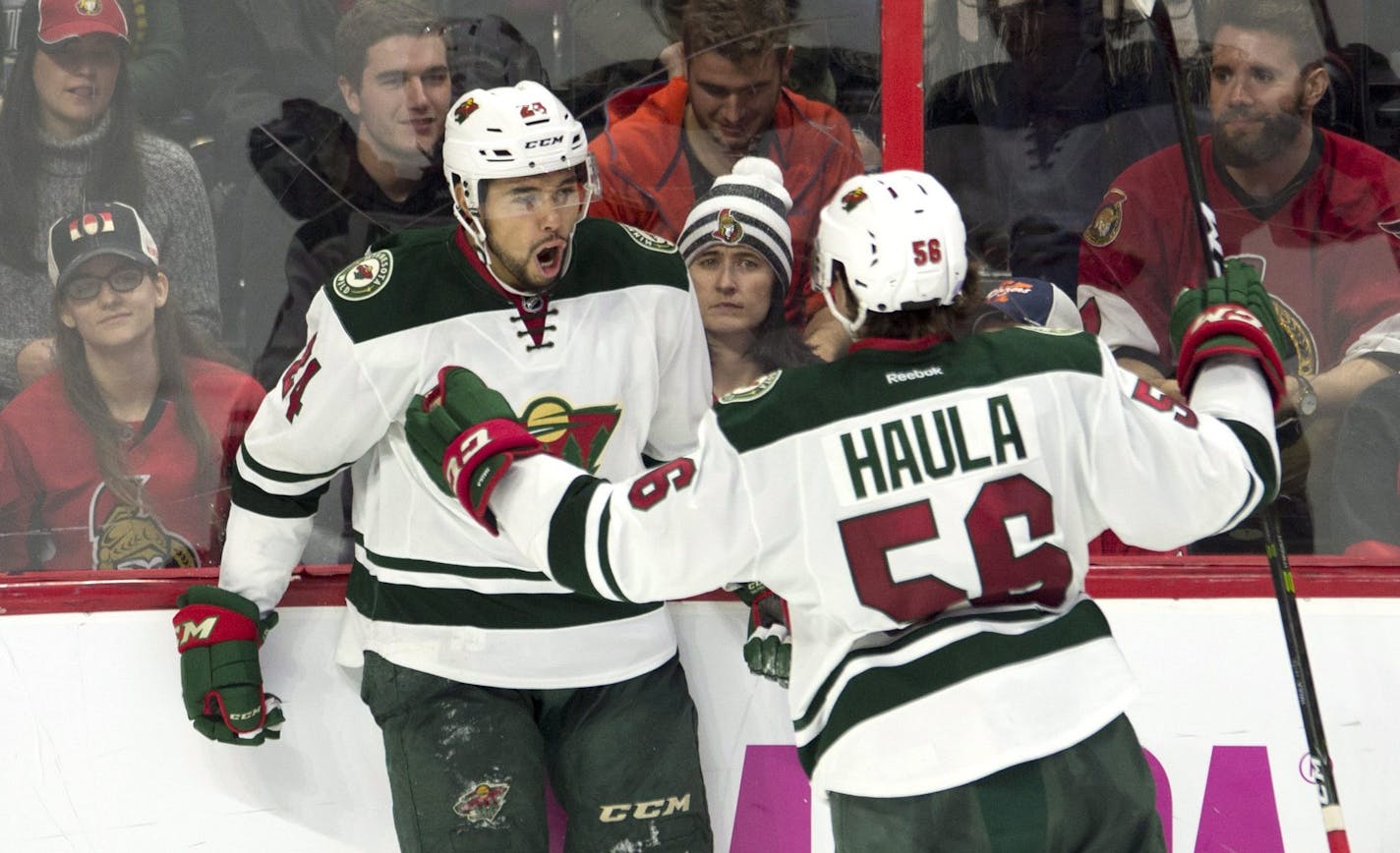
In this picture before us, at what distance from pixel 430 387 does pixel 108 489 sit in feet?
2.11

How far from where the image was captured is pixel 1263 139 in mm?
2752

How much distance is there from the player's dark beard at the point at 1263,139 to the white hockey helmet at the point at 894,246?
87 centimetres

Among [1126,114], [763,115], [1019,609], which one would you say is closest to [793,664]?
[1019,609]

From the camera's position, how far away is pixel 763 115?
2670 mm

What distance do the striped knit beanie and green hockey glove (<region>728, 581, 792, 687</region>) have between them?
53cm

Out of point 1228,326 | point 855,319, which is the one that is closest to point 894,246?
point 855,319

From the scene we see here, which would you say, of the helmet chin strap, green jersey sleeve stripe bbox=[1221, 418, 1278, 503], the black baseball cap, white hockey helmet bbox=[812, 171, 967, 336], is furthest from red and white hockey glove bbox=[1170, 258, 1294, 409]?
the black baseball cap

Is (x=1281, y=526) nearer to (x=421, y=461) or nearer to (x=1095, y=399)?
(x=1095, y=399)

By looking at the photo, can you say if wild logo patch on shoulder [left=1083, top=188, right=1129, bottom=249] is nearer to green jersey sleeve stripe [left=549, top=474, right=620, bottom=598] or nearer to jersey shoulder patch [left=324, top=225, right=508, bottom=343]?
jersey shoulder patch [left=324, top=225, right=508, bottom=343]

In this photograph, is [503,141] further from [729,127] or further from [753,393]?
[753,393]

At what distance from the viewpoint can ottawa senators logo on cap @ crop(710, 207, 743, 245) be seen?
2678mm

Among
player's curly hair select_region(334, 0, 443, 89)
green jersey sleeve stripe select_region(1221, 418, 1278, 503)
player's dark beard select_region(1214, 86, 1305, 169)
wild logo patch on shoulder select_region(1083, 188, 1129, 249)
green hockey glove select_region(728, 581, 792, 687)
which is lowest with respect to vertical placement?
green hockey glove select_region(728, 581, 792, 687)

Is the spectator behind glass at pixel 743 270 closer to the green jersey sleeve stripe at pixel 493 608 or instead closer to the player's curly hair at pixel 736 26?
the player's curly hair at pixel 736 26

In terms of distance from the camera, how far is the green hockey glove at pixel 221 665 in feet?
8.20
